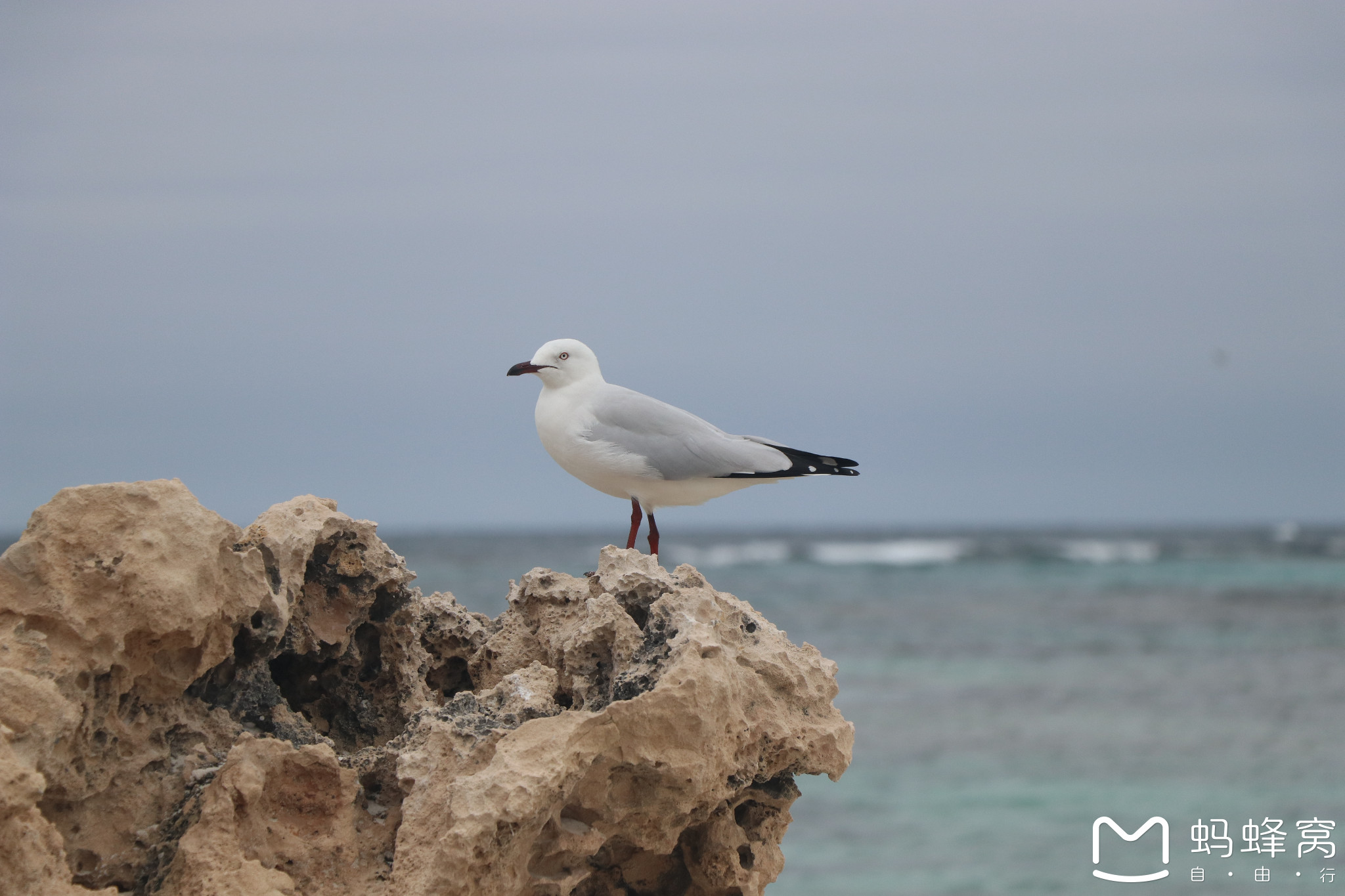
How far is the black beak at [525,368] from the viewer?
180 inches

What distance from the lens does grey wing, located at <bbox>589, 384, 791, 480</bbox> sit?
449 centimetres

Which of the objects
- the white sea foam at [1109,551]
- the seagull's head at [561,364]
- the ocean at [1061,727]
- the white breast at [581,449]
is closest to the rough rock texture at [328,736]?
the white breast at [581,449]

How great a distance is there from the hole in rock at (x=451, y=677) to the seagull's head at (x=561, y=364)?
1.34 m

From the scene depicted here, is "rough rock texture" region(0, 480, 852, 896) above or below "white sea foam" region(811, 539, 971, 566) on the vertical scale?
above

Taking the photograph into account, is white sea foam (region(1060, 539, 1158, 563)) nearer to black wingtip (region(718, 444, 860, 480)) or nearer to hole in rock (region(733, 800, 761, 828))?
black wingtip (region(718, 444, 860, 480))

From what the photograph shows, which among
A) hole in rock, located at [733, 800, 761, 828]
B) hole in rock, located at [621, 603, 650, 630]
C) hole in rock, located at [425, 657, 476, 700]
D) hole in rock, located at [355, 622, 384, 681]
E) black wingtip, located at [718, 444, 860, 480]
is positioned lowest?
hole in rock, located at [733, 800, 761, 828]

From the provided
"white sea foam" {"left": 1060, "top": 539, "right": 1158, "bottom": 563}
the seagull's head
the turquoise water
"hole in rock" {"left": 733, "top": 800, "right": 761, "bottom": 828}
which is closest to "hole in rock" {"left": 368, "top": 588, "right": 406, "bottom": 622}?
"hole in rock" {"left": 733, "top": 800, "right": 761, "bottom": 828}

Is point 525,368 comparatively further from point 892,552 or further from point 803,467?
point 892,552

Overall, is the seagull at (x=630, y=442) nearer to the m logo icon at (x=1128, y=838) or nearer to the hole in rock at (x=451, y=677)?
the hole in rock at (x=451, y=677)

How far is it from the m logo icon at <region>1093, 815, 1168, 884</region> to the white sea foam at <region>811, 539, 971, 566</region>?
72.8 ft

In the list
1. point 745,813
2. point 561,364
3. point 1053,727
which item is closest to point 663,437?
point 561,364

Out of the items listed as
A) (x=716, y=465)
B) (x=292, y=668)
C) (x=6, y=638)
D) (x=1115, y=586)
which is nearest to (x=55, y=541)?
(x=6, y=638)

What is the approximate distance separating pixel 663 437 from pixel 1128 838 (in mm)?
7160

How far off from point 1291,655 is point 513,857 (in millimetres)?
17778
